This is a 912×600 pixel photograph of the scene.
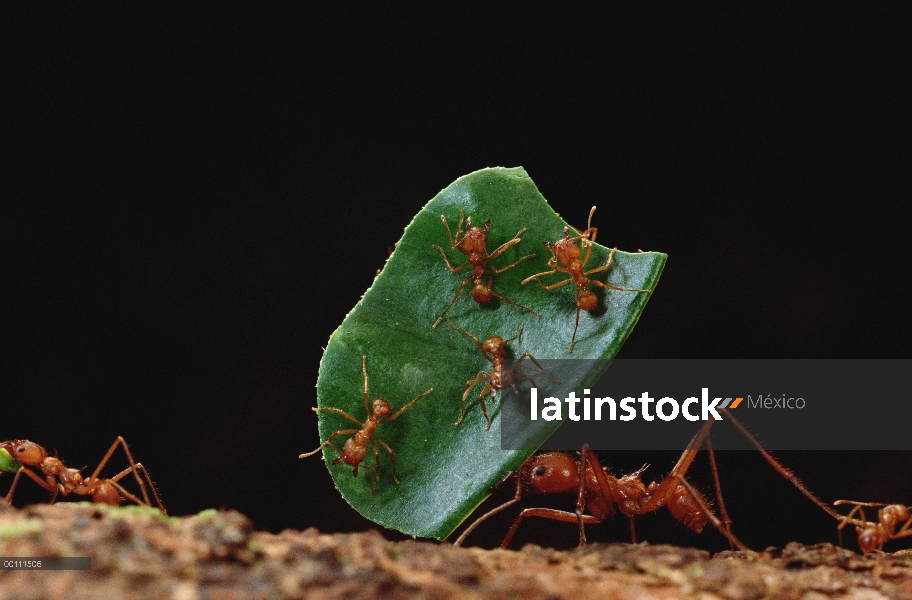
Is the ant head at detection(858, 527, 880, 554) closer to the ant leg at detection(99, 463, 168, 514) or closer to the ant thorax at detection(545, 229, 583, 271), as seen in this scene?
the ant thorax at detection(545, 229, 583, 271)

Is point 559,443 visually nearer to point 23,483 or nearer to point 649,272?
point 649,272

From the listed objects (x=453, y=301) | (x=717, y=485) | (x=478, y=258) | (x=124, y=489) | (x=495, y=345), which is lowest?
(x=124, y=489)

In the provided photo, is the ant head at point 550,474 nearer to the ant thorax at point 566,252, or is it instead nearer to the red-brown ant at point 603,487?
the red-brown ant at point 603,487

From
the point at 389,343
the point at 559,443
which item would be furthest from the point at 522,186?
the point at 559,443

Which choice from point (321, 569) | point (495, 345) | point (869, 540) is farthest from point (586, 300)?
point (321, 569)

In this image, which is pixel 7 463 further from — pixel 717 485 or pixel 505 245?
pixel 717 485
